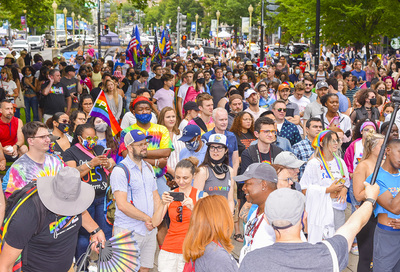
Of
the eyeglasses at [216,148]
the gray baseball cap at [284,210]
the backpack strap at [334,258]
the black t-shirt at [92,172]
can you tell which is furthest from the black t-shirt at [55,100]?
the backpack strap at [334,258]

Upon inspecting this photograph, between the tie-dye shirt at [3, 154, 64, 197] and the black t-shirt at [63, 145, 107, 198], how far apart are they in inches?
29.4

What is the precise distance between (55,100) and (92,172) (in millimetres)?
6739

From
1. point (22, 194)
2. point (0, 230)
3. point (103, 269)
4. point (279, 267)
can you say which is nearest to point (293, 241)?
point (279, 267)

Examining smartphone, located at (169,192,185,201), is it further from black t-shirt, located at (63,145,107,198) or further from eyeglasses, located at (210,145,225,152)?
black t-shirt, located at (63,145,107,198)

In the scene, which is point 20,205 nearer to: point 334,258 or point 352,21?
point 334,258

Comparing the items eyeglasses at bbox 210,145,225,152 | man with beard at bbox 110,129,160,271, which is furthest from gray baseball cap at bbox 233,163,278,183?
eyeglasses at bbox 210,145,225,152

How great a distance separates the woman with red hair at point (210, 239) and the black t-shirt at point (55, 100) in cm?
959

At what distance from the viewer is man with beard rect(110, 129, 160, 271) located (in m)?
5.75

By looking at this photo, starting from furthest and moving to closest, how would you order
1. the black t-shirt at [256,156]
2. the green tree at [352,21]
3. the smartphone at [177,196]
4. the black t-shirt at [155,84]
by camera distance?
1. the green tree at [352,21]
2. the black t-shirt at [155,84]
3. the black t-shirt at [256,156]
4. the smartphone at [177,196]

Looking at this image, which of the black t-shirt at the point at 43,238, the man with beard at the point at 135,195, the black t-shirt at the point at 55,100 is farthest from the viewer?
the black t-shirt at the point at 55,100

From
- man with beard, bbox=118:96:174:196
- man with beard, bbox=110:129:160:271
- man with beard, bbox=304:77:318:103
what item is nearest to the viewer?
man with beard, bbox=110:129:160:271

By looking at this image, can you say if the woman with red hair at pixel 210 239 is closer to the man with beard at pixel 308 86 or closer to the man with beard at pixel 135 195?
the man with beard at pixel 135 195

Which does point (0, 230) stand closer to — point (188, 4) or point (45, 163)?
point (45, 163)

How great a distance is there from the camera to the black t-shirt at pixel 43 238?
4.39 m
